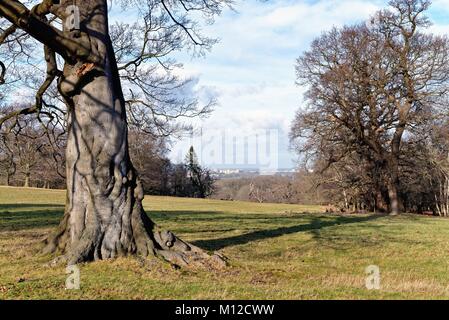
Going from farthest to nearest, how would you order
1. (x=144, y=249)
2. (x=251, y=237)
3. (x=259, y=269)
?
(x=251, y=237) → (x=259, y=269) → (x=144, y=249)

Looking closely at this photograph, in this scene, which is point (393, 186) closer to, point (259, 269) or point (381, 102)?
point (381, 102)

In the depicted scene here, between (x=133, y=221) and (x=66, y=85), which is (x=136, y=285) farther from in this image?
(x=66, y=85)

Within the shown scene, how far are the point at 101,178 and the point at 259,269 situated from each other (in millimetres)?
3337

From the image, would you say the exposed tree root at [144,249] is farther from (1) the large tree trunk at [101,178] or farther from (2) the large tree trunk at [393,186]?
(2) the large tree trunk at [393,186]

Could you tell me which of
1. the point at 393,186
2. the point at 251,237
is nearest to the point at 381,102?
the point at 393,186

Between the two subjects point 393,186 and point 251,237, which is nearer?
point 251,237

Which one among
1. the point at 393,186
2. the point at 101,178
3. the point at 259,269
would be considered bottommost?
the point at 259,269

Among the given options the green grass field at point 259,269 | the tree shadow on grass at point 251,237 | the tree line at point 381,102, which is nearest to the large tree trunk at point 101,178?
the green grass field at point 259,269

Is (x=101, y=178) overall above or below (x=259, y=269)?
above

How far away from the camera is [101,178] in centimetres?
862

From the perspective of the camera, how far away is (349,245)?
13.8m

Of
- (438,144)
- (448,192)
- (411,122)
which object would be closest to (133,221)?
(411,122)

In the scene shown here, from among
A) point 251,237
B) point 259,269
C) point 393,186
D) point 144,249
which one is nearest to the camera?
point 144,249

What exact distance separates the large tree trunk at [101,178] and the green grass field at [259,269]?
482 millimetres
